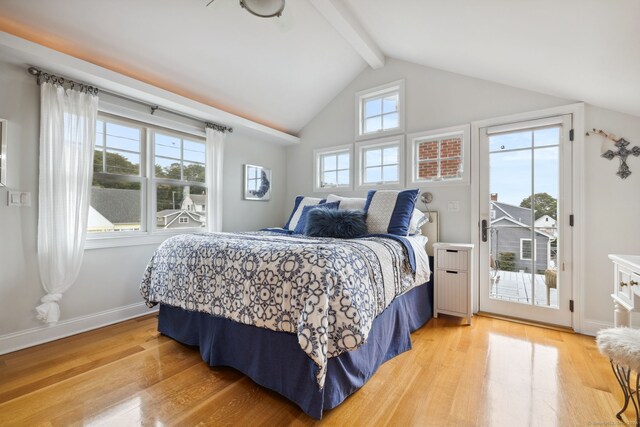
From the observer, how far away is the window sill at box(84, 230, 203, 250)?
2575 millimetres

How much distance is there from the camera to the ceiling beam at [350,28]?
2419 millimetres

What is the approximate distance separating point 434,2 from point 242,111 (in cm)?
247

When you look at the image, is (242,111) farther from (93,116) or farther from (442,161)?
(442,161)

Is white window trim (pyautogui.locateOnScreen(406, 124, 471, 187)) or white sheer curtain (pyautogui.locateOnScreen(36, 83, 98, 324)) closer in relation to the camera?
white sheer curtain (pyautogui.locateOnScreen(36, 83, 98, 324))

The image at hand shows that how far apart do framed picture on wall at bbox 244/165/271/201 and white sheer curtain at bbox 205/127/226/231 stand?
0.50 metres

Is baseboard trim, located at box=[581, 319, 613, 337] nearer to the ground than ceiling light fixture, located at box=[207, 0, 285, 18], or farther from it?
nearer to the ground

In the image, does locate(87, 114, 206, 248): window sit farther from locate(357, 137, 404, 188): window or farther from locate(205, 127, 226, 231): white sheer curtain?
locate(357, 137, 404, 188): window

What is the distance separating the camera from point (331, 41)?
3.23m

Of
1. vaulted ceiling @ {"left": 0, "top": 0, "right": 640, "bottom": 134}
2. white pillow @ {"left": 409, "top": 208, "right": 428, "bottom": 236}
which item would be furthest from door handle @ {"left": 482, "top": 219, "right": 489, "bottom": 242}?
vaulted ceiling @ {"left": 0, "top": 0, "right": 640, "bottom": 134}

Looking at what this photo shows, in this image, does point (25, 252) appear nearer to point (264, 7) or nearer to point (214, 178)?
point (214, 178)

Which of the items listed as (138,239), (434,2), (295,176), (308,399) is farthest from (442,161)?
(138,239)

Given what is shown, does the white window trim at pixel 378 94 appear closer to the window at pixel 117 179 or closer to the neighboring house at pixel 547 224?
the neighboring house at pixel 547 224

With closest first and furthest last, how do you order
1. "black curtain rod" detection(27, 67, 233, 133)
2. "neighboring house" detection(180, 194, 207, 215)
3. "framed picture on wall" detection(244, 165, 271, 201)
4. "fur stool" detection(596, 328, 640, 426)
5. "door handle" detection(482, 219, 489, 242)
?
"fur stool" detection(596, 328, 640, 426) → "black curtain rod" detection(27, 67, 233, 133) → "door handle" detection(482, 219, 489, 242) → "neighboring house" detection(180, 194, 207, 215) → "framed picture on wall" detection(244, 165, 271, 201)

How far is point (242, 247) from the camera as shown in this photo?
1840 mm
